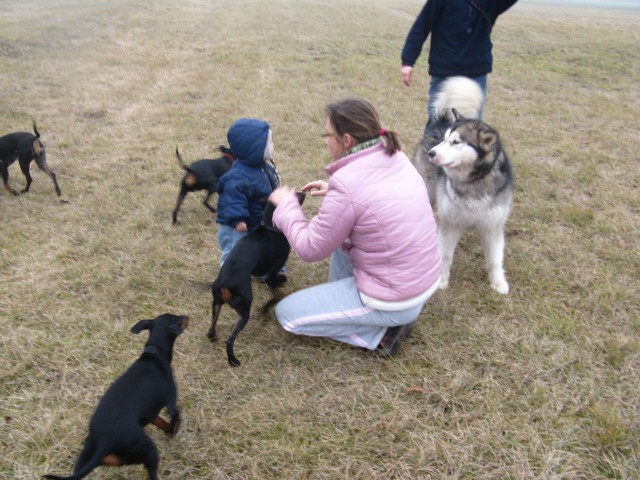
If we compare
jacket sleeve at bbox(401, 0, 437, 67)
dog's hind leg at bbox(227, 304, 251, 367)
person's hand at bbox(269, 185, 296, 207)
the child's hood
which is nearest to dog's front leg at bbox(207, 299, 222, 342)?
dog's hind leg at bbox(227, 304, 251, 367)

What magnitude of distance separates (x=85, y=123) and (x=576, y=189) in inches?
254

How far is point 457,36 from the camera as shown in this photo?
374cm

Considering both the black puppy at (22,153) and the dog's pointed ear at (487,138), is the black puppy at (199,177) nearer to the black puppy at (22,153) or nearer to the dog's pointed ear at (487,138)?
the black puppy at (22,153)

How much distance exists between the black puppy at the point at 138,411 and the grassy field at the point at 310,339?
31cm

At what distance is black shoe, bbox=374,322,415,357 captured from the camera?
263 cm

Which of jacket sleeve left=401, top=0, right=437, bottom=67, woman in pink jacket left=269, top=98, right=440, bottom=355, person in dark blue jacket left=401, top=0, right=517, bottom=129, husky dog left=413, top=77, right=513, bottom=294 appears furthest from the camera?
jacket sleeve left=401, top=0, right=437, bottom=67

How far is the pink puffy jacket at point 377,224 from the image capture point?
2232 millimetres

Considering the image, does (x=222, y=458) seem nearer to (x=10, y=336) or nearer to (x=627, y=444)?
(x=10, y=336)

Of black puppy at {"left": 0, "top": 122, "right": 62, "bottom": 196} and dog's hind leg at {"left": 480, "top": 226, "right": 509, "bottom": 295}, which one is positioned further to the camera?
black puppy at {"left": 0, "top": 122, "right": 62, "bottom": 196}

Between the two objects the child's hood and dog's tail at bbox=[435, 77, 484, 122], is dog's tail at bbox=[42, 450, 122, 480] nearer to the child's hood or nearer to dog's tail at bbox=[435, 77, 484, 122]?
the child's hood

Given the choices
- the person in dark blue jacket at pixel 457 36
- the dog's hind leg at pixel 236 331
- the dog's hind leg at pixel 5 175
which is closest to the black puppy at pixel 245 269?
the dog's hind leg at pixel 236 331

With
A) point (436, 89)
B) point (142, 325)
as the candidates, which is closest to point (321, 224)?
point (142, 325)

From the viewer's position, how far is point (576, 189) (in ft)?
14.9

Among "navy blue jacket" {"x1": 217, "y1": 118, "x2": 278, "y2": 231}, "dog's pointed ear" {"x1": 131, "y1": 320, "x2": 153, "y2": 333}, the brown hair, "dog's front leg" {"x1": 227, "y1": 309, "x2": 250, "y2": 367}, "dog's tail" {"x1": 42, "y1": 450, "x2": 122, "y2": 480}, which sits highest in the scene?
the brown hair
